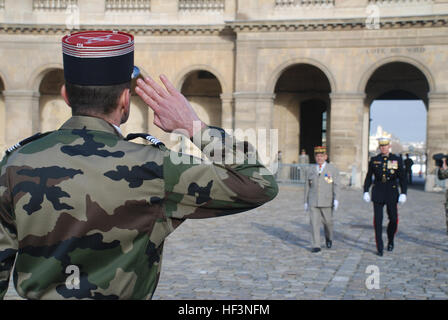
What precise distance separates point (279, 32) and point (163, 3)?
5.94m

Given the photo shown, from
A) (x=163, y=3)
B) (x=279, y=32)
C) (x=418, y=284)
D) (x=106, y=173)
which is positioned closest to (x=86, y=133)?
(x=106, y=173)

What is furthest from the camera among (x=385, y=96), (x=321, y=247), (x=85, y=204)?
(x=385, y=96)

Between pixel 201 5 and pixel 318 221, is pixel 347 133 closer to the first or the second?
pixel 201 5

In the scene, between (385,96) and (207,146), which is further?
(385,96)

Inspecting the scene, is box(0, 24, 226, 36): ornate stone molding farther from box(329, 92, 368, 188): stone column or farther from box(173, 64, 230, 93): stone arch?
box(329, 92, 368, 188): stone column

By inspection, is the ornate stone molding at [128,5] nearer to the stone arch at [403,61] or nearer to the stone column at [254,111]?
the stone column at [254,111]

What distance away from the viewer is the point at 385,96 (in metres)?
32.4

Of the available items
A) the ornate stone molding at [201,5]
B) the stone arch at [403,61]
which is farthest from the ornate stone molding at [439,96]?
the ornate stone molding at [201,5]

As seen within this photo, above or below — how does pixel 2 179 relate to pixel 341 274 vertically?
above

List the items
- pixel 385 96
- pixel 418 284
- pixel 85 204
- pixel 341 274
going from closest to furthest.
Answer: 1. pixel 85 204
2. pixel 418 284
3. pixel 341 274
4. pixel 385 96

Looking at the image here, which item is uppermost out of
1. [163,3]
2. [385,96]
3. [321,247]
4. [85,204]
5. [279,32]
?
[163,3]

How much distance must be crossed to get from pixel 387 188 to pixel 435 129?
627 inches

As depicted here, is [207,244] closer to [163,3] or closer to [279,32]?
[279,32]

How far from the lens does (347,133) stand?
25234 millimetres
